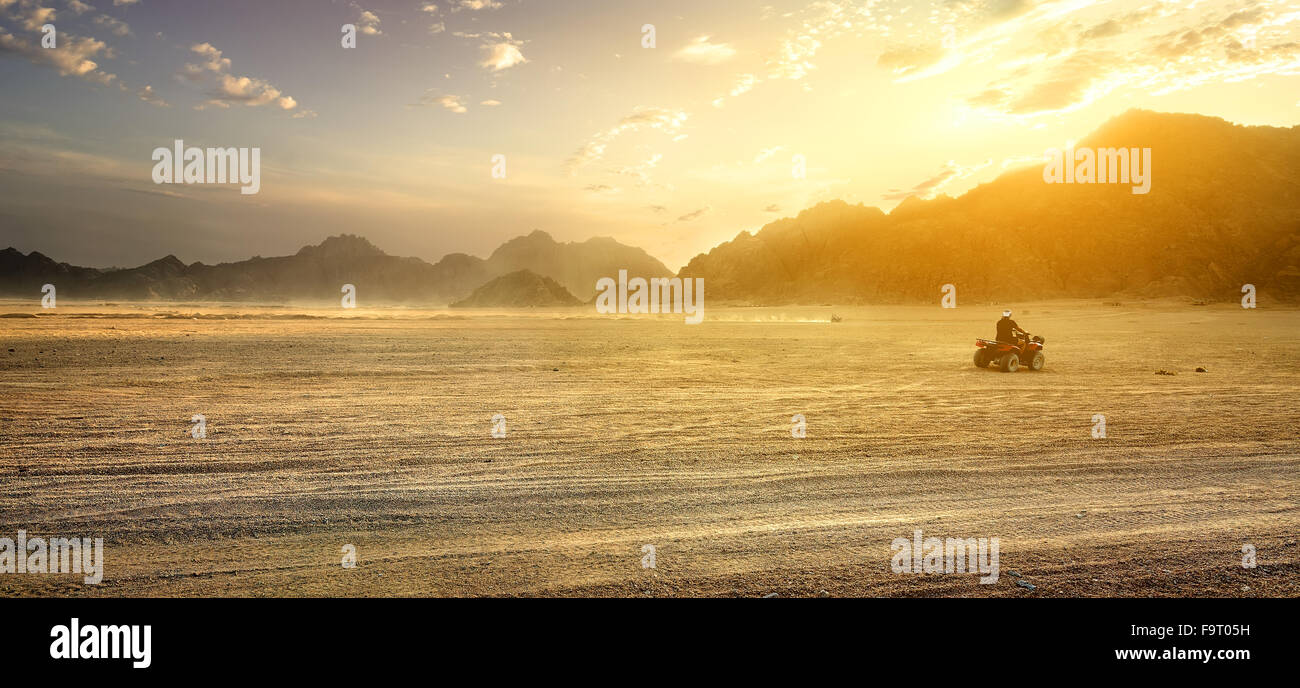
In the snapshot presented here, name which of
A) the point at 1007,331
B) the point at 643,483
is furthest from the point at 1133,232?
the point at 643,483

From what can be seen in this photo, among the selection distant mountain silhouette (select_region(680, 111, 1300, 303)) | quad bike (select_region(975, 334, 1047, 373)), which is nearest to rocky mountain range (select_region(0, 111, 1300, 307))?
distant mountain silhouette (select_region(680, 111, 1300, 303))

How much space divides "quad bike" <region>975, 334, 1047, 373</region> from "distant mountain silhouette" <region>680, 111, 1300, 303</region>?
10701cm

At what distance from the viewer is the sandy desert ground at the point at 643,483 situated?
5453 mm

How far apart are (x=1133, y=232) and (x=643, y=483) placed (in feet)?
496

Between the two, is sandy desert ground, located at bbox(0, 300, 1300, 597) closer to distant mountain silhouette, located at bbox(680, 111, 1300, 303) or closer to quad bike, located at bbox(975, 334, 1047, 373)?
quad bike, located at bbox(975, 334, 1047, 373)

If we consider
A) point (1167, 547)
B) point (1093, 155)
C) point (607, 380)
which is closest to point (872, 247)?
point (1093, 155)

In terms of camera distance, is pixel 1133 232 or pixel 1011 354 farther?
pixel 1133 232

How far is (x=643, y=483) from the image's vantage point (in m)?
8.59

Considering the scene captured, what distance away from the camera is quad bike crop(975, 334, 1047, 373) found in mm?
21641

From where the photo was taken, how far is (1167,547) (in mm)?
6070

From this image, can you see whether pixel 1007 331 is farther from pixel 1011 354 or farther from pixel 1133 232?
pixel 1133 232

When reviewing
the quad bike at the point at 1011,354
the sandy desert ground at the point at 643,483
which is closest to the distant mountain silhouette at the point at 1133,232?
the quad bike at the point at 1011,354
